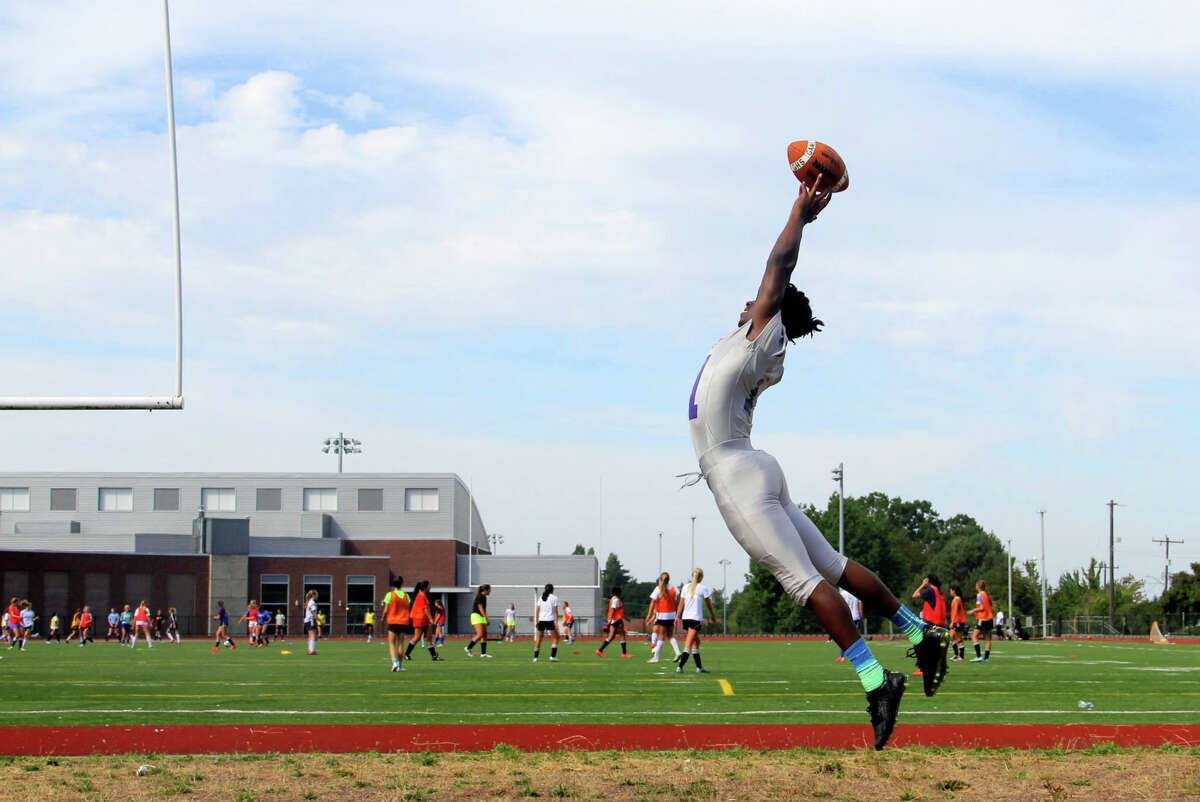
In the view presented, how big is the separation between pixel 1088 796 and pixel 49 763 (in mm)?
6744

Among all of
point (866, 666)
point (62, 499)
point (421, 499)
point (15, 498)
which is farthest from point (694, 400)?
point (15, 498)

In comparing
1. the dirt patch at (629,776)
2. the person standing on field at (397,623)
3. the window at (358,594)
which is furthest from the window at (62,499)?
the dirt patch at (629,776)

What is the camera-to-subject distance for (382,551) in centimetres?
7744

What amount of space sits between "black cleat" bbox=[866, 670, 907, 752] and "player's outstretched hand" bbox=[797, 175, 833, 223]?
2.49 m

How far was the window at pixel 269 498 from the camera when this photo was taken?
8219 cm

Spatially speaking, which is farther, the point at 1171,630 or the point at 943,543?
the point at 943,543

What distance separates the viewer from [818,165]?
23.7ft

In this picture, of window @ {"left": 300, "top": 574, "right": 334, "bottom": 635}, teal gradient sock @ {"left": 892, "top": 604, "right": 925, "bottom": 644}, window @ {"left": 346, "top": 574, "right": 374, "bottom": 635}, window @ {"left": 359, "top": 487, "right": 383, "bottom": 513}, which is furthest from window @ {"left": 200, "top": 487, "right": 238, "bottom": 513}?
teal gradient sock @ {"left": 892, "top": 604, "right": 925, "bottom": 644}

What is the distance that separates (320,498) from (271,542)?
7.07 m

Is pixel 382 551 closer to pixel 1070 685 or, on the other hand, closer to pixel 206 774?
pixel 1070 685

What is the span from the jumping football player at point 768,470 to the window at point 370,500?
249 feet

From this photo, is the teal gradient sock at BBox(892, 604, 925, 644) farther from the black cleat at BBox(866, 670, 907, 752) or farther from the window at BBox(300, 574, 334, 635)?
the window at BBox(300, 574, 334, 635)

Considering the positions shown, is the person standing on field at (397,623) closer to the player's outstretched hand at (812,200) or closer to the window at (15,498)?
the player's outstretched hand at (812,200)

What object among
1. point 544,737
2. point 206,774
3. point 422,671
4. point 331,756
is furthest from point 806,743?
point 422,671
